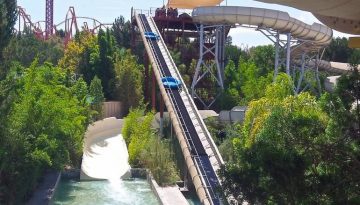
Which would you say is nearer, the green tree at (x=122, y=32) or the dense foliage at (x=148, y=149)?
the dense foliage at (x=148, y=149)

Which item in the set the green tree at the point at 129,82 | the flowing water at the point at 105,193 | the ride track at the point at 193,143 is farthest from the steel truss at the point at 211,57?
the flowing water at the point at 105,193

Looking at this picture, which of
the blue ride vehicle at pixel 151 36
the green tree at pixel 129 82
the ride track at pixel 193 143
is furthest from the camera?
the green tree at pixel 129 82

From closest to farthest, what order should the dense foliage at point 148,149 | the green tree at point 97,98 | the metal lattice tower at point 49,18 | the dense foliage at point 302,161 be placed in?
the dense foliage at point 302,161 → the dense foliage at point 148,149 → the green tree at point 97,98 → the metal lattice tower at point 49,18

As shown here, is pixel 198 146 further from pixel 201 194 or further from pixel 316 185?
pixel 316 185

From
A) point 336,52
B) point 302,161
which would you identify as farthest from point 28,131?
point 336,52

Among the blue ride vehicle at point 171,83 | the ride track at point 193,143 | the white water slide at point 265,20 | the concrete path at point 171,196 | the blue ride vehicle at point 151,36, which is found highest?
the white water slide at point 265,20

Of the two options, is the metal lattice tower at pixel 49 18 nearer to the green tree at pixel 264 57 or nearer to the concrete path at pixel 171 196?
the green tree at pixel 264 57

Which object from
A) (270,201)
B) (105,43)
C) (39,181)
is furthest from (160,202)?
(105,43)

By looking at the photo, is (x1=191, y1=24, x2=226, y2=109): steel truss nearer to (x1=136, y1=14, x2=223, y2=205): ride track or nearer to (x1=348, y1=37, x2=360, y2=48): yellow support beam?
(x1=136, y1=14, x2=223, y2=205): ride track
